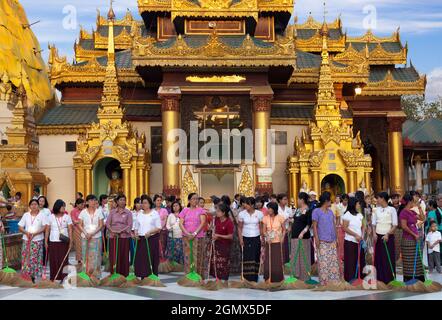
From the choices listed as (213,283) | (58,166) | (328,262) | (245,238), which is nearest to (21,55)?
(58,166)

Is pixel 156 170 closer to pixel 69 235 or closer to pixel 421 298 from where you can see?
pixel 69 235

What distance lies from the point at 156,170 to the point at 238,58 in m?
6.07

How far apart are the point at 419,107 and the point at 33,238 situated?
5310 cm

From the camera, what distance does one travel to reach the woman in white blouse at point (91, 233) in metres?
12.2

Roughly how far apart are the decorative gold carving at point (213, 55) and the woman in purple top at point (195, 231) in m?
13.0

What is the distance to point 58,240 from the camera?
39.9 ft

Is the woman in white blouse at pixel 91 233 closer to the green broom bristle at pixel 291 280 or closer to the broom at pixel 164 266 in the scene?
the broom at pixel 164 266

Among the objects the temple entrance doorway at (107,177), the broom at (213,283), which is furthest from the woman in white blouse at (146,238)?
the temple entrance doorway at (107,177)

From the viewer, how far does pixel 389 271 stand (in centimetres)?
→ 1163

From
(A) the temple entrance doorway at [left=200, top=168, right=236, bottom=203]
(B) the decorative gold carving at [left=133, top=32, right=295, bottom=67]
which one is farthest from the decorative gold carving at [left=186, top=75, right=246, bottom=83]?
(A) the temple entrance doorway at [left=200, top=168, right=236, bottom=203]

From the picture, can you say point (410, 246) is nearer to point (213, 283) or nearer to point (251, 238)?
point (251, 238)

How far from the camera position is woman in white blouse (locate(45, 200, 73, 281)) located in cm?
1212

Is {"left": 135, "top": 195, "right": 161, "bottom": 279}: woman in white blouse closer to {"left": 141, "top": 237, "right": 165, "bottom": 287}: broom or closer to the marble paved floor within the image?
{"left": 141, "top": 237, "right": 165, "bottom": 287}: broom

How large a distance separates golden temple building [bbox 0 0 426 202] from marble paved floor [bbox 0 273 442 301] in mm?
13474
